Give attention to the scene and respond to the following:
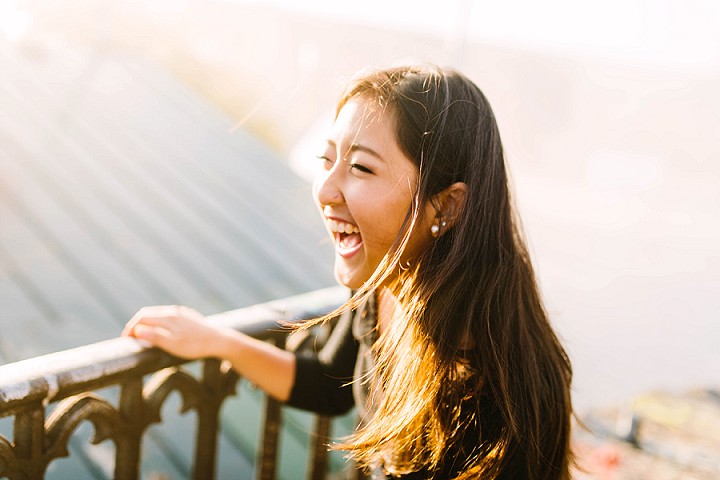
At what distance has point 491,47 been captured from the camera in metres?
11.6

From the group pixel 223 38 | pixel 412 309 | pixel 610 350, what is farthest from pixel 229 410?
pixel 223 38

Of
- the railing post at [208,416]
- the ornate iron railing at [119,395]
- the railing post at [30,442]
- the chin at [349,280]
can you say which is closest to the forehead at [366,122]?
the chin at [349,280]

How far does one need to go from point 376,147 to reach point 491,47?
1099 centimetres

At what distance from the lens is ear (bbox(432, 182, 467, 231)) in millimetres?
1467

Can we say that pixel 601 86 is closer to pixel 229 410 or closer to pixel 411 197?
pixel 229 410

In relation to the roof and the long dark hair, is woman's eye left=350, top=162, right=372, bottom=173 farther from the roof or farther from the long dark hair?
the roof

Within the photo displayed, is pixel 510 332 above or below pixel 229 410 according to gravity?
above

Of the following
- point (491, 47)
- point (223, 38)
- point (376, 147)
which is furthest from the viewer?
point (491, 47)

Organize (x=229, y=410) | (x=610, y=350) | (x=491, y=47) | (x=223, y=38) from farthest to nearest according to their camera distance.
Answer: (x=491, y=47), (x=223, y=38), (x=610, y=350), (x=229, y=410)

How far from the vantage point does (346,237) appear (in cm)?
152

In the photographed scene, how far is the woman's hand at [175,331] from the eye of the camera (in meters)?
1.44

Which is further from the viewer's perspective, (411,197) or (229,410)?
(229,410)

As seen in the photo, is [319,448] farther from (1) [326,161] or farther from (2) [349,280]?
(1) [326,161]

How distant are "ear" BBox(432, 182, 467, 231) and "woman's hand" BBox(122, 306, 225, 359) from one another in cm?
62
